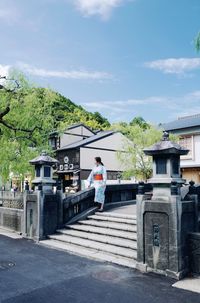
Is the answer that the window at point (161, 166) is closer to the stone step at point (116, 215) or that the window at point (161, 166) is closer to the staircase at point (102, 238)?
the staircase at point (102, 238)

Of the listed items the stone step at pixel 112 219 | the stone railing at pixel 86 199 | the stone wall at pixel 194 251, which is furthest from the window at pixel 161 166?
the stone railing at pixel 86 199

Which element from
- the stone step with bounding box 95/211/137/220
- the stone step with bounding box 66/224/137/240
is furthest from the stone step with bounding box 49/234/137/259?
the stone step with bounding box 95/211/137/220

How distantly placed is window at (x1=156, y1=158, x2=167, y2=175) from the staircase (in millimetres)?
2373

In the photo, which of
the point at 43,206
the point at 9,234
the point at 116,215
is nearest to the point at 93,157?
the point at 9,234

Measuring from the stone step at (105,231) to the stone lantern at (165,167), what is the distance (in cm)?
226

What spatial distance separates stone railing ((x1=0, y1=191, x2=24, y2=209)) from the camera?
1318cm

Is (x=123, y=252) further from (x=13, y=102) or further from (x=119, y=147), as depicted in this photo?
(x=119, y=147)

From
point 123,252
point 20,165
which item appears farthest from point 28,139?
point 123,252

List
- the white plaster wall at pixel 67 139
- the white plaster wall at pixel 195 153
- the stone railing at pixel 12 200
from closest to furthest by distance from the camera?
the stone railing at pixel 12 200, the white plaster wall at pixel 195 153, the white plaster wall at pixel 67 139

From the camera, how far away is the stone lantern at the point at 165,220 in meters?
6.95

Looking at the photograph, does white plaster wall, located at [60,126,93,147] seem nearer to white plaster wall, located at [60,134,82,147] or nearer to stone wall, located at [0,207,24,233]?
white plaster wall, located at [60,134,82,147]

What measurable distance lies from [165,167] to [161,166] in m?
0.12

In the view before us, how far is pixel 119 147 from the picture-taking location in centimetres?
4097

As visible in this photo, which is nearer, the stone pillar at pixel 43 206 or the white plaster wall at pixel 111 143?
the stone pillar at pixel 43 206
